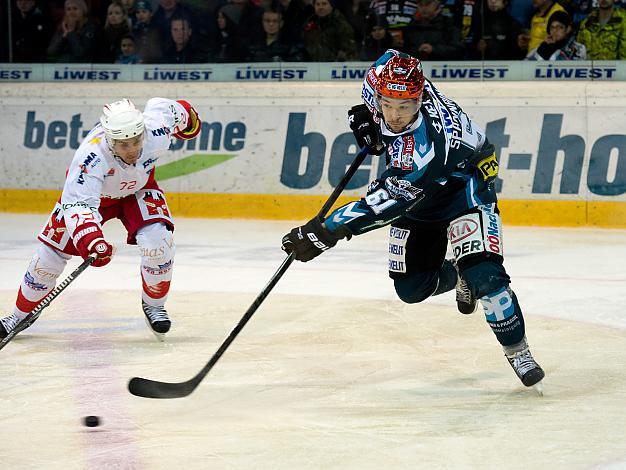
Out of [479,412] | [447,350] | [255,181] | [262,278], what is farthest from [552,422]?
[255,181]

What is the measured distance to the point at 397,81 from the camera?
386cm

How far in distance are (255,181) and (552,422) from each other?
5.46 meters

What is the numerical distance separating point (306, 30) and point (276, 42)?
253 millimetres

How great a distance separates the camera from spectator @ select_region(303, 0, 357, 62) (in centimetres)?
877

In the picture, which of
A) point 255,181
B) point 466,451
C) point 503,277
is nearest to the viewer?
point 466,451

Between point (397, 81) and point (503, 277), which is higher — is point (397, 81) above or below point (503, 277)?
above

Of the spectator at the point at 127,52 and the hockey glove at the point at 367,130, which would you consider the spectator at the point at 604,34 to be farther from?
the hockey glove at the point at 367,130

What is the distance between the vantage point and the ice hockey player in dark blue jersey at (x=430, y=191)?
384cm

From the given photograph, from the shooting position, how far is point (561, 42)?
8305 millimetres

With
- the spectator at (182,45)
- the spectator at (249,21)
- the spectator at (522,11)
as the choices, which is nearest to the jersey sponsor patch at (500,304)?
the spectator at (522,11)

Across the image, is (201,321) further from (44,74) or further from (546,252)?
(44,74)

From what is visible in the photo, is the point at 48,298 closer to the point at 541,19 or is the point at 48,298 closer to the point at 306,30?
the point at 306,30

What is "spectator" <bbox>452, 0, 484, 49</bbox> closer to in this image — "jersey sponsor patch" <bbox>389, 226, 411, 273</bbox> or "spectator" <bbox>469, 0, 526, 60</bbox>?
"spectator" <bbox>469, 0, 526, 60</bbox>

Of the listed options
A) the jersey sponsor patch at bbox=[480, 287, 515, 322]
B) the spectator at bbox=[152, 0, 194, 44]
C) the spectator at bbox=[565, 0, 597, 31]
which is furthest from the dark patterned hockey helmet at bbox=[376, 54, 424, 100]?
the spectator at bbox=[152, 0, 194, 44]
